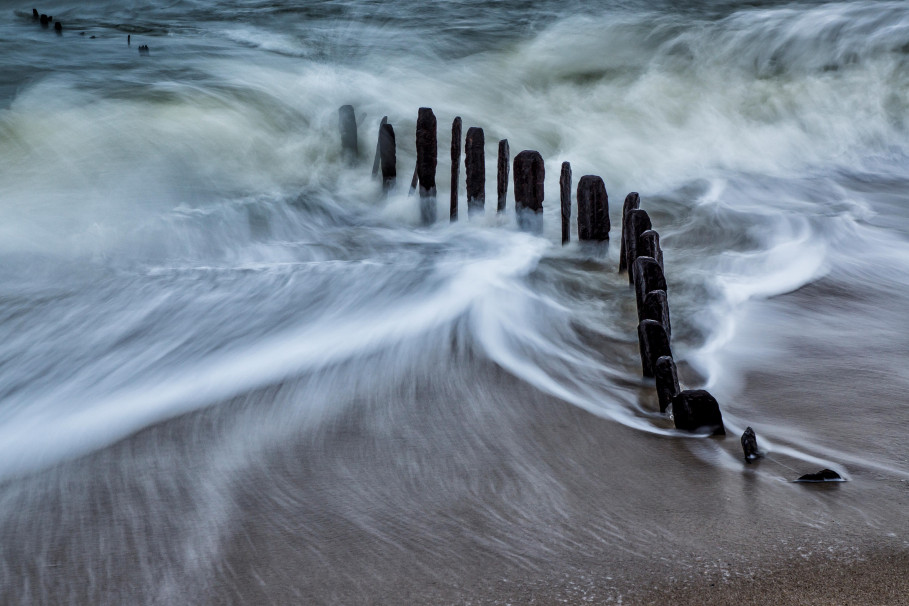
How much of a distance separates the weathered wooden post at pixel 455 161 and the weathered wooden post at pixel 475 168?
0.24ft

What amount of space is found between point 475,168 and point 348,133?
263 centimetres

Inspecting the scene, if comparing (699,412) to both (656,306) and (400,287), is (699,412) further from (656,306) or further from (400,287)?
(400,287)

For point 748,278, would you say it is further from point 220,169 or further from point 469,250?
point 220,169

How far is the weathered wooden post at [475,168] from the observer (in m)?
6.60

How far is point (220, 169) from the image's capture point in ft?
28.9

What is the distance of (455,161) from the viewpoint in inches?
272

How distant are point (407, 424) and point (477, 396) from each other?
43 centimetres

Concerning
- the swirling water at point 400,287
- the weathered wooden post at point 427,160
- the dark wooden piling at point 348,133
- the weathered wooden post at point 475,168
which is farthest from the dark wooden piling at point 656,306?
the dark wooden piling at point 348,133

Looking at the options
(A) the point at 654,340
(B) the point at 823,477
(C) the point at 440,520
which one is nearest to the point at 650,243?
(A) the point at 654,340

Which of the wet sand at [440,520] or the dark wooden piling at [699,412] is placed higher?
the dark wooden piling at [699,412]

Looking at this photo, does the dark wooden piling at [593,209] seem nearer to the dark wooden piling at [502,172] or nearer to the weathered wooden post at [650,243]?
the dark wooden piling at [502,172]

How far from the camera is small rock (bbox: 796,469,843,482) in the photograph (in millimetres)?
3090

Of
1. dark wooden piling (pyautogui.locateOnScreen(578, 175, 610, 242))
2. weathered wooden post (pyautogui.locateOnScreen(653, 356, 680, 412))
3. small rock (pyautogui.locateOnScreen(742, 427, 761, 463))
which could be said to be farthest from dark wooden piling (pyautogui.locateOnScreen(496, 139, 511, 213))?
small rock (pyautogui.locateOnScreen(742, 427, 761, 463))

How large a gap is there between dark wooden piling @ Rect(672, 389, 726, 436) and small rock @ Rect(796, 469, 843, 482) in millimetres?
435
